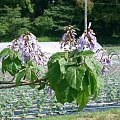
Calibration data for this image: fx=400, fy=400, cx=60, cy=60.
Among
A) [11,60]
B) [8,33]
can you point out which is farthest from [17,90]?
[8,33]

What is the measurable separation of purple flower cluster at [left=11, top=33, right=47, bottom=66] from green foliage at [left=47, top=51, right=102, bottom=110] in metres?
0.26

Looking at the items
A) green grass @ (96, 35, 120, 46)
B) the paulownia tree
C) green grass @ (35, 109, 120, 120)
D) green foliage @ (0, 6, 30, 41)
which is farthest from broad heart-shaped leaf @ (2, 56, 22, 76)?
green foliage @ (0, 6, 30, 41)

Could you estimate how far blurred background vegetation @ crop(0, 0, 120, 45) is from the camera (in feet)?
111

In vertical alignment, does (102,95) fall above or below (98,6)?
below

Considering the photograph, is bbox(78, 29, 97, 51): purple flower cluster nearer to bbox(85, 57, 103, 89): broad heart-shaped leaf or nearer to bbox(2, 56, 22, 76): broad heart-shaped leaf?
bbox(85, 57, 103, 89): broad heart-shaped leaf

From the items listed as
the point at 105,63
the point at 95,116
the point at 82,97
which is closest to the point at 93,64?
the point at 82,97

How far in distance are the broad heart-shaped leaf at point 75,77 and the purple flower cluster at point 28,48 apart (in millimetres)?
350

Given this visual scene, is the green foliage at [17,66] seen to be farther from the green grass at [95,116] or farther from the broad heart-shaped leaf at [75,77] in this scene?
the green grass at [95,116]

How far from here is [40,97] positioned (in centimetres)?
728

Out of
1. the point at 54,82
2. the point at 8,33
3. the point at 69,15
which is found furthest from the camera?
the point at 69,15

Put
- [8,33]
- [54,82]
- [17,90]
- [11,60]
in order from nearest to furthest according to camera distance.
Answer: [54,82], [11,60], [17,90], [8,33]

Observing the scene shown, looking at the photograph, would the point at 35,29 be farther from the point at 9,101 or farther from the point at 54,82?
the point at 54,82

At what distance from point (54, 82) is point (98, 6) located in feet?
114

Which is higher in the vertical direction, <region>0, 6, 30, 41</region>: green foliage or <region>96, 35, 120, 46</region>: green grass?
<region>0, 6, 30, 41</region>: green foliage
